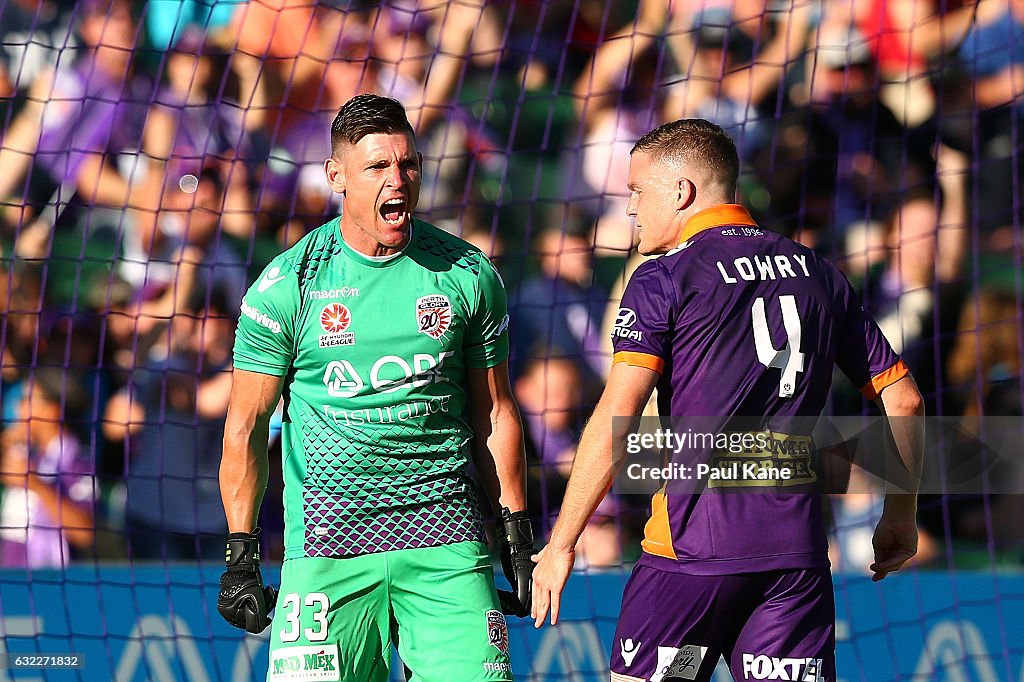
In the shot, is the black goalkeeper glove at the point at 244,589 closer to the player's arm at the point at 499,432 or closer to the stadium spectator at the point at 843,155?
the player's arm at the point at 499,432

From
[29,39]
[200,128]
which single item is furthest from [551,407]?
[29,39]

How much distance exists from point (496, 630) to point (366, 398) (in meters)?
0.64

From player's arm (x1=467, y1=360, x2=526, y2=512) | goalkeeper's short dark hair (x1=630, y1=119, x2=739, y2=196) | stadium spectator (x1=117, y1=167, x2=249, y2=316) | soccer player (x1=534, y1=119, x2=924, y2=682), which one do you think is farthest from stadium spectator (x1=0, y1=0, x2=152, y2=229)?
soccer player (x1=534, y1=119, x2=924, y2=682)

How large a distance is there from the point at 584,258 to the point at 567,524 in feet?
11.7

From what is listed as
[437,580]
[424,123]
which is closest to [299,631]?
[437,580]

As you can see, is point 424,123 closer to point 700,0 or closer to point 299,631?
point 700,0

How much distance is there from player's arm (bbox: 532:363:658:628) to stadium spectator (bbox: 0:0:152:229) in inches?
168

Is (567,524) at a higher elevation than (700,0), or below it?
below

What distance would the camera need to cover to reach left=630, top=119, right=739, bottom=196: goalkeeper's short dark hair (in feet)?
10.1

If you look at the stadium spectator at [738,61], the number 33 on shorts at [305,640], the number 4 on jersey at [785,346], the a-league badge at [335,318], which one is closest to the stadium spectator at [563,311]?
the stadium spectator at [738,61]

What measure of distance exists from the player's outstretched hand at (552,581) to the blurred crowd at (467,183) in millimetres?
2865

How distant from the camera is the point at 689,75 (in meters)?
6.51

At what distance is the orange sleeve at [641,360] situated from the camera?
114 inches

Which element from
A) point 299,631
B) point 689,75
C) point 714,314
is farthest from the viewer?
point 689,75
